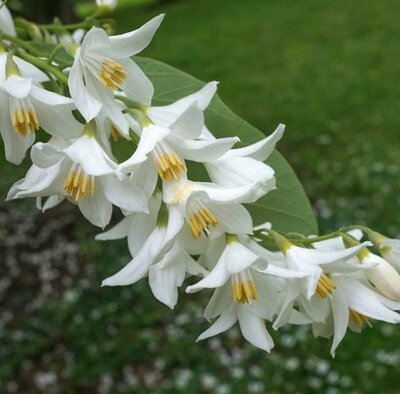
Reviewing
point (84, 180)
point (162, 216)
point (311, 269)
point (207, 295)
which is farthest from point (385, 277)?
point (207, 295)

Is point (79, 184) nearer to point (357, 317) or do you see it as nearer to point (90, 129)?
point (90, 129)

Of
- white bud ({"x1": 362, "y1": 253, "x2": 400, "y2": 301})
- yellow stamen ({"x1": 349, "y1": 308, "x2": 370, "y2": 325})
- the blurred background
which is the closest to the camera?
white bud ({"x1": 362, "y1": 253, "x2": 400, "y2": 301})

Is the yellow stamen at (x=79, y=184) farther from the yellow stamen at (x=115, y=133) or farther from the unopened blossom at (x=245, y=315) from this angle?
the unopened blossom at (x=245, y=315)

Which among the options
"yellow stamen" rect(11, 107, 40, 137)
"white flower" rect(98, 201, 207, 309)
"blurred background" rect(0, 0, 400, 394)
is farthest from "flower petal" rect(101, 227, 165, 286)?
"blurred background" rect(0, 0, 400, 394)

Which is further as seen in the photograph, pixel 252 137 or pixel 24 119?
pixel 252 137

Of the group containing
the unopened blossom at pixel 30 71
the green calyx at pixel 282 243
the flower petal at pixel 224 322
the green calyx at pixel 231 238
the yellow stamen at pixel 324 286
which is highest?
the unopened blossom at pixel 30 71

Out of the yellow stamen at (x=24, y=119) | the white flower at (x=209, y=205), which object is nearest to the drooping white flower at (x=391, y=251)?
the white flower at (x=209, y=205)

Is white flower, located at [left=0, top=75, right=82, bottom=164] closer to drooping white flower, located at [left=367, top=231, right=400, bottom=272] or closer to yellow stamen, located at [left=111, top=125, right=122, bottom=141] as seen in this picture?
yellow stamen, located at [left=111, top=125, right=122, bottom=141]

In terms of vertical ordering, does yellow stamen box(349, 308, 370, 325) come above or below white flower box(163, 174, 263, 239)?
below
